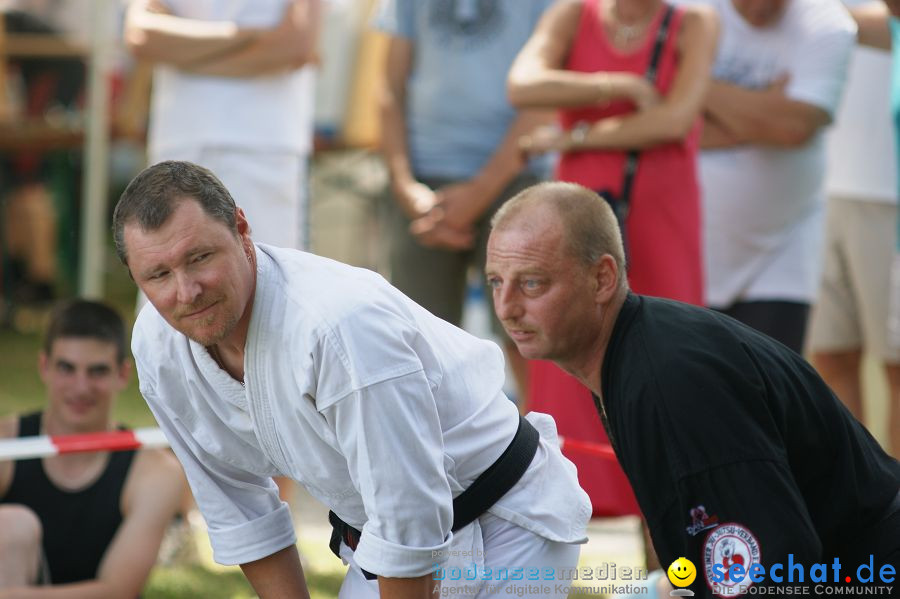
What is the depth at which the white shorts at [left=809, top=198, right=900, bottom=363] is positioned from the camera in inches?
206

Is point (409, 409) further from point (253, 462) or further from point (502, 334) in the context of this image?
point (502, 334)

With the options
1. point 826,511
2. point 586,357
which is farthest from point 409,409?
point 826,511

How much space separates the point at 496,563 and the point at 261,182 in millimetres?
2364

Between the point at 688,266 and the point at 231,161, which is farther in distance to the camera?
the point at 231,161

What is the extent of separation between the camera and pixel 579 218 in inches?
110

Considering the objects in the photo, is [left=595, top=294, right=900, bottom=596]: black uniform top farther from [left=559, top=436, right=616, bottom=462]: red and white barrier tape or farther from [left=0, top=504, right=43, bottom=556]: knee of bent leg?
[left=0, top=504, right=43, bottom=556]: knee of bent leg

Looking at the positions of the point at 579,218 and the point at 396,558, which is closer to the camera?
the point at 396,558

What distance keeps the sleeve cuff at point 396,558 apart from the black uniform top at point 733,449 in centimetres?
42

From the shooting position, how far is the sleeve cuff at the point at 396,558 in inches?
98.3

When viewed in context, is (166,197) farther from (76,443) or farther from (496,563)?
(76,443)

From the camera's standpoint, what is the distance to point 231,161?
474 cm

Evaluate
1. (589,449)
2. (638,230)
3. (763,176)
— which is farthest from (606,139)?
(589,449)

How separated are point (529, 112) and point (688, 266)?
3.18ft

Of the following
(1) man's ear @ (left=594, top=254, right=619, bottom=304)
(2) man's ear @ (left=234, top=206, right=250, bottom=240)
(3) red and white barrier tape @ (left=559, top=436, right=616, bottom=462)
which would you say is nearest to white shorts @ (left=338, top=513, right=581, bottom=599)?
(1) man's ear @ (left=594, top=254, right=619, bottom=304)
